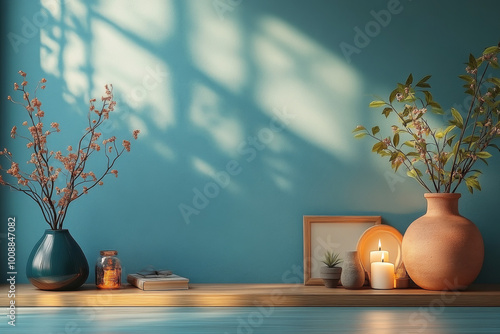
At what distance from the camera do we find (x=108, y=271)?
2219 millimetres

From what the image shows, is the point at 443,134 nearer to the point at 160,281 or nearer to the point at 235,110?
the point at 235,110

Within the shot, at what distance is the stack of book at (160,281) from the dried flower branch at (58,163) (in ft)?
1.16

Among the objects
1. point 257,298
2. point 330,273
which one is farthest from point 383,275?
point 257,298

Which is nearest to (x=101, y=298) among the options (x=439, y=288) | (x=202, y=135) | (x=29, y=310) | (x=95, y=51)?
(x=29, y=310)

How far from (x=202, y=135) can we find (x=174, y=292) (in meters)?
0.64

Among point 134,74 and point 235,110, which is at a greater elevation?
point 134,74

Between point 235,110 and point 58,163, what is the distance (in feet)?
2.40

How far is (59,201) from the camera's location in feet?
7.26

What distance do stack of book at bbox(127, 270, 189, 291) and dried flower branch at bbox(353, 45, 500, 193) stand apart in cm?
85

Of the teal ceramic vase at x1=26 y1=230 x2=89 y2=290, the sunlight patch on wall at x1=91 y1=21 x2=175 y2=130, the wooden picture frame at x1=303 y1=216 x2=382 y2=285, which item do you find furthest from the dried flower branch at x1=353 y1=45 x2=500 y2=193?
the teal ceramic vase at x1=26 y1=230 x2=89 y2=290

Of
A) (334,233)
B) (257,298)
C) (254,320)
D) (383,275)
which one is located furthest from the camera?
(334,233)

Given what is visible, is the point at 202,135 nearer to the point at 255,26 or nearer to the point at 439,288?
the point at 255,26

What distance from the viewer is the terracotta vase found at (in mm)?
2068

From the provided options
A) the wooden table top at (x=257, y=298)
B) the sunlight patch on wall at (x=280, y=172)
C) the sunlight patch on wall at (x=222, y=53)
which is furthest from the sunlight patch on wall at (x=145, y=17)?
the wooden table top at (x=257, y=298)
